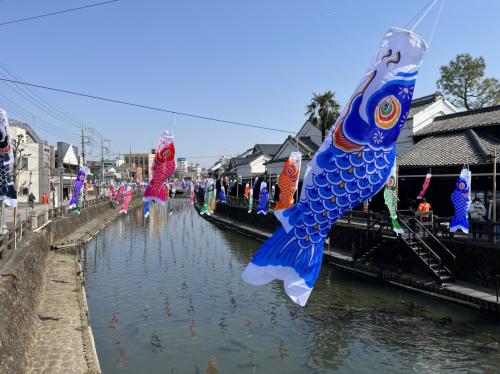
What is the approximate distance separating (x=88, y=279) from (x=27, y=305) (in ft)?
32.3

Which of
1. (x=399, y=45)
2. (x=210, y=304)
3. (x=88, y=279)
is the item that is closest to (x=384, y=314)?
(x=210, y=304)

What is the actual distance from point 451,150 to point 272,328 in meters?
16.0

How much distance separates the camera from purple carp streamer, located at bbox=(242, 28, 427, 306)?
8.16m

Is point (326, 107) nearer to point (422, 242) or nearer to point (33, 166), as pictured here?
point (422, 242)

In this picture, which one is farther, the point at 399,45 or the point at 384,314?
the point at 384,314

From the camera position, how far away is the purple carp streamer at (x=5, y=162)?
1748cm

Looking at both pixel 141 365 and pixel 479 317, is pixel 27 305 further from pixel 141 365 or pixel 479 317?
pixel 479 317

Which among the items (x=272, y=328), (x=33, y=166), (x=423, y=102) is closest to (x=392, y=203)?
(x=272, y=328)

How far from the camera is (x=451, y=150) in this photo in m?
25.6

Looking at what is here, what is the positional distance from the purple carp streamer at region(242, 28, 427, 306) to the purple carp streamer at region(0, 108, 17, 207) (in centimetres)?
1369

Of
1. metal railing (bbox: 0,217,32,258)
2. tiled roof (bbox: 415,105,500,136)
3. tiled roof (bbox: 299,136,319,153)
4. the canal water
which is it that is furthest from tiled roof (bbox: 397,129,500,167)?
metal railing (bbox: 0,217,32,258)

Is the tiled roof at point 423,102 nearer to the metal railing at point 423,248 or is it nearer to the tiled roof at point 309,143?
the metal railing at point 423,248

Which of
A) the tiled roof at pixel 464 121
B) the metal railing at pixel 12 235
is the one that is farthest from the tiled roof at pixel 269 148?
the metal railing at pixel 12 235

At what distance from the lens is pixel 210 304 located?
19.1 metres
